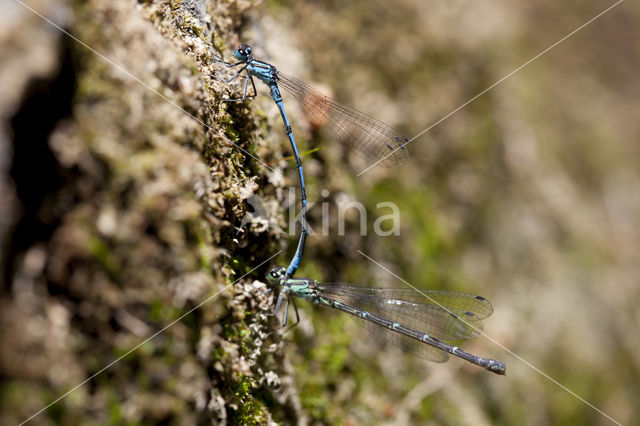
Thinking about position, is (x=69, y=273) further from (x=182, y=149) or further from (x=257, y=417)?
(x=257, y=417)

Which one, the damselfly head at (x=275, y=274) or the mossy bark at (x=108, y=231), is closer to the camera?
the mossy bark at (x=108, y=231)

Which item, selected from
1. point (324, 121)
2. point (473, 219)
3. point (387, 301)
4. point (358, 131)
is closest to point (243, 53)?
point (324, 121)

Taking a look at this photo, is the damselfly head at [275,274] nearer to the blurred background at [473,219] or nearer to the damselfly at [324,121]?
the damselfly at [324,121]

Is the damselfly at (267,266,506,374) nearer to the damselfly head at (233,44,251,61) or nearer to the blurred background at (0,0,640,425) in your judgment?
the blurred background at (0,0,640,425)

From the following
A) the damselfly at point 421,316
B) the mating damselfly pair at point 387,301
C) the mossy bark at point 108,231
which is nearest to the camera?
the mossy bark at point 108,231

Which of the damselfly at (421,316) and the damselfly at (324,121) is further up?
the damselfly at (324,121)

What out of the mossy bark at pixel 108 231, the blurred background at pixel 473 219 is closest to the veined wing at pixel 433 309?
the blurred background at pixel 473 219

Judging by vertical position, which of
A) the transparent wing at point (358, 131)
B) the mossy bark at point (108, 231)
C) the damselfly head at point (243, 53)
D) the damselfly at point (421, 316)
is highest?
the transparent wing at point (358, 131)
